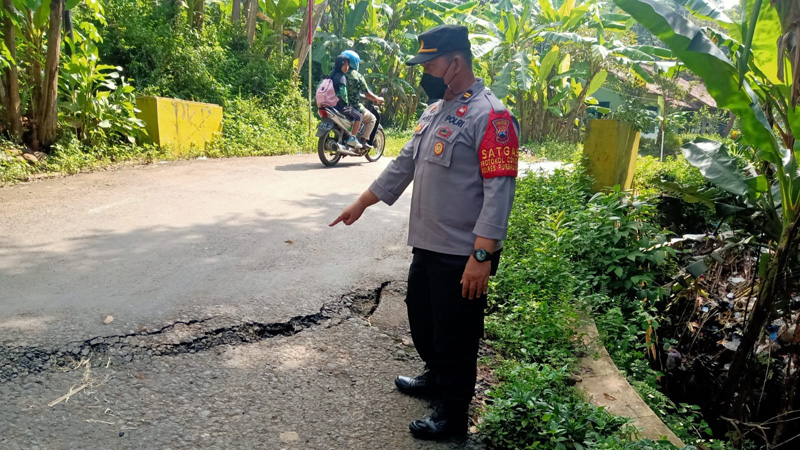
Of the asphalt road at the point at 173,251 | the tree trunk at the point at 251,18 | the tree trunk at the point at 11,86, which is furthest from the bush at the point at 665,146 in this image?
the tree trunk at the point at 11,86

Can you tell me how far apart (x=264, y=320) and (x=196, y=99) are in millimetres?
8600

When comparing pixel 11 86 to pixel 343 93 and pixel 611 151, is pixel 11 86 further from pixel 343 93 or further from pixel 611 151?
pixel 611 151

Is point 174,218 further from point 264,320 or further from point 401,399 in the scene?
point 401,399

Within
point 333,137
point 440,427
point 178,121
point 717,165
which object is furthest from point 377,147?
point 440,427

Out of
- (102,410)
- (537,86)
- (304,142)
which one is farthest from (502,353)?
(537,86)

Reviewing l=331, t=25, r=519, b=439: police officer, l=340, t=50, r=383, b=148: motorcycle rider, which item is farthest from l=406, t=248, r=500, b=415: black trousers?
l=340, t=50, r=383, b=148: motorcycle rider

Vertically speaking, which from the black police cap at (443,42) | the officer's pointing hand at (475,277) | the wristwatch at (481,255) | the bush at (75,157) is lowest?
the bush at (75,157)

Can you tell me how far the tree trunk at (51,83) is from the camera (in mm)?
6867

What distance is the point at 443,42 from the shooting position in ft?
7.43

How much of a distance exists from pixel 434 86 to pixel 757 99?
1913 millimetres

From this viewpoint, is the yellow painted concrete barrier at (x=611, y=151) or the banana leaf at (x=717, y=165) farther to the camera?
the yellow painted concrete barrier at (x=611, y=151)

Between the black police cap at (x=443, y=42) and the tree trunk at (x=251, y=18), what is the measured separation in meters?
12.1

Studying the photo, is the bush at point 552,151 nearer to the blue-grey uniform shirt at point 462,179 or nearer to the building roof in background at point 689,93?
the building roof in background at point 689,93

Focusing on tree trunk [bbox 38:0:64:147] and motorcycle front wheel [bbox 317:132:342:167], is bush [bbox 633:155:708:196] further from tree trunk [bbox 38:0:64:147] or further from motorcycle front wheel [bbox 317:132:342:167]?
tree trunk [bbox 38:0:64:147]
